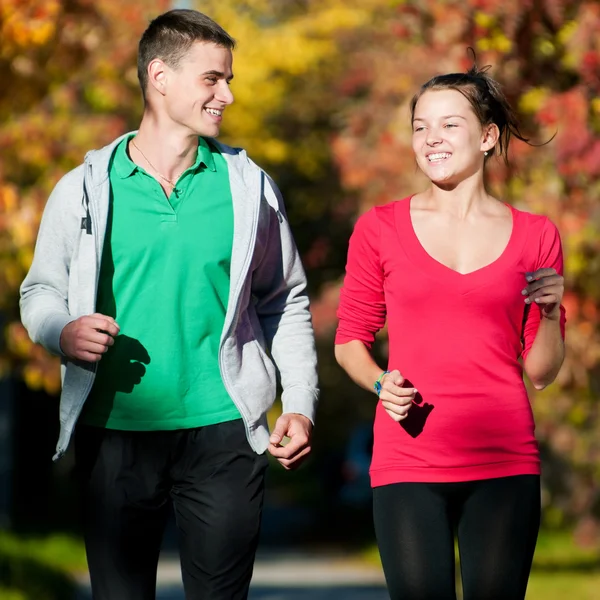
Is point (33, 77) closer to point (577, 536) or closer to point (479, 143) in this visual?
point (479, 143)

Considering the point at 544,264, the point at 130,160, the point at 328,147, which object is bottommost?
the point at 544,264

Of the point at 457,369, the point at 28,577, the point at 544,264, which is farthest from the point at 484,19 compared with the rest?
the point at 28,577

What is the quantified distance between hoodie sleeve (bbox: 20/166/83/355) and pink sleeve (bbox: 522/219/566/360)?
4.66ft

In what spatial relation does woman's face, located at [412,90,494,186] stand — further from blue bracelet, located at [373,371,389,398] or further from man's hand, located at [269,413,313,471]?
man's hand, located at [269,413,313,471]

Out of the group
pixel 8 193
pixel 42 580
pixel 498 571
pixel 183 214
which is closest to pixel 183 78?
pixel 183 214

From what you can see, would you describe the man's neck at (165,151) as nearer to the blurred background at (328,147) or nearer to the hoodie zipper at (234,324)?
the hoodie zipper at (234,324)

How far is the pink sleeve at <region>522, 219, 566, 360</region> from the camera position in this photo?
4301 millimetres

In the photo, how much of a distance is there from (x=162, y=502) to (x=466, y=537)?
951mm

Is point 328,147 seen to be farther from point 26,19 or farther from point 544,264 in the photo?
point 544,264

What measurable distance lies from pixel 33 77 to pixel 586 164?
3.38 m

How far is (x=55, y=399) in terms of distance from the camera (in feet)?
70.0

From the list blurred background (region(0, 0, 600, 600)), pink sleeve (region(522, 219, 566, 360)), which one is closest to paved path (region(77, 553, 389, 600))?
blurred background (region(0, 0, 600, 600))

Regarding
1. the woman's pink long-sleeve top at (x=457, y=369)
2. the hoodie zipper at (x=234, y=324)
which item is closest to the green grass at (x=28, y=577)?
the hoodie zipper at (x=234, y=324)

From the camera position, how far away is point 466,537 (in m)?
4.15
